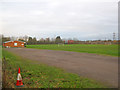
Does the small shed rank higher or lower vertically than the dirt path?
higher

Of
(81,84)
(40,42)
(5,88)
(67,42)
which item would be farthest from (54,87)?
(67,42)

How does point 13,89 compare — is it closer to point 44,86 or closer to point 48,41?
point 44,86

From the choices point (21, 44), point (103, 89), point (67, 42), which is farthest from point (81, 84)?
point (67, 42)

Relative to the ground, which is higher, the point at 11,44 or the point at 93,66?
the point at 11,44

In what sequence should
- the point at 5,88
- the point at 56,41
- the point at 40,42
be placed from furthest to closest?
the point at 56,41, the point at 40,42, the point at 5,88

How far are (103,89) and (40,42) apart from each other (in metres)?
72.1

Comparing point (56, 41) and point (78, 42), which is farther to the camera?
point (78, 42)

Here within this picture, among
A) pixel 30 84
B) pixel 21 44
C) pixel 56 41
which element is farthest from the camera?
pixel 56 41

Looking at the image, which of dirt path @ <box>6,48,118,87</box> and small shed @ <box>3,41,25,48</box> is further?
small shed @ <box>3,41,25,48</box>

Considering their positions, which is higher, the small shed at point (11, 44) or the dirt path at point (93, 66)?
the small shed at point (11, 44)

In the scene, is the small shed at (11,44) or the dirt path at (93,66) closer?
the dirt path at (93,66)

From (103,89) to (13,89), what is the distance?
9.99 ft

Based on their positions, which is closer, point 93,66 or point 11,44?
point 93,66

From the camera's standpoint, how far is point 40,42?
246ft
